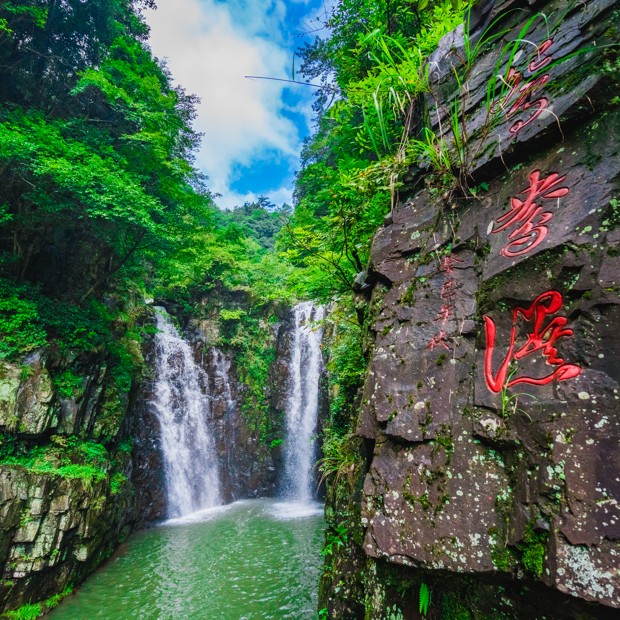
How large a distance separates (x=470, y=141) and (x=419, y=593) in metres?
3.05

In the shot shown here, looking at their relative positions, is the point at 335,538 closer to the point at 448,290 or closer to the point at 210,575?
the point at 448,290

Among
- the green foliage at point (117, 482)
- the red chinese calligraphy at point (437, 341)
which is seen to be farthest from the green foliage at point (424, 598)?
the green foliage at point (117, 482)

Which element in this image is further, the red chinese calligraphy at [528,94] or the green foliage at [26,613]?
the green foliage at [26,613]

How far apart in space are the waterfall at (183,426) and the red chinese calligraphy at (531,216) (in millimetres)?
10109

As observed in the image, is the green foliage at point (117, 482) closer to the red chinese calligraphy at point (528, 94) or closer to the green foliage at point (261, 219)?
the red chinese calligraphy at point (528, 94)

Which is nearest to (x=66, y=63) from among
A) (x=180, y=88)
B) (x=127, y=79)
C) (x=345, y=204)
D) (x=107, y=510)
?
(x=127, y=79)

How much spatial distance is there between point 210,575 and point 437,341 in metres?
6.10

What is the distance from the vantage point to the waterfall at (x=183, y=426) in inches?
367

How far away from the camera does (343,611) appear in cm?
272

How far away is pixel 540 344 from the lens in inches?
65.1

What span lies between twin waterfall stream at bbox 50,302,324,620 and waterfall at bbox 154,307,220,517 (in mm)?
31

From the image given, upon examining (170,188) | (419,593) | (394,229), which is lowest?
(419,593)

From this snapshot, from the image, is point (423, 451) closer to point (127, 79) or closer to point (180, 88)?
point (127, 79)

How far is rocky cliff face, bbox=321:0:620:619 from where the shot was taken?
1.38 m
